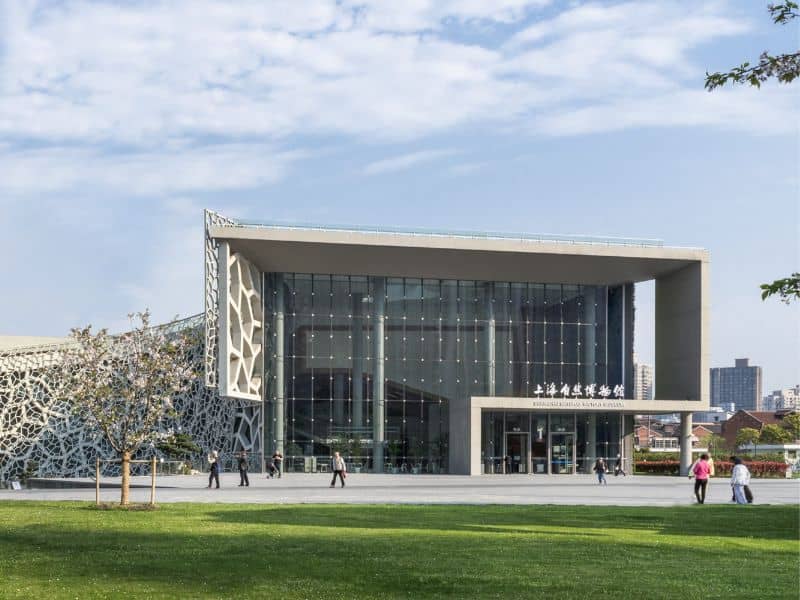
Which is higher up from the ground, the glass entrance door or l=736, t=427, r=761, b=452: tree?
the glass entrance door

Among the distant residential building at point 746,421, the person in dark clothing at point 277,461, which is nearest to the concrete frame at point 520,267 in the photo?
the person in dark clothing at point 277,461

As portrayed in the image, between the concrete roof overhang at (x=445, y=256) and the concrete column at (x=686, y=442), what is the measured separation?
322 inches

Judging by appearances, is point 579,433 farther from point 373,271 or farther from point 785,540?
point 785,540

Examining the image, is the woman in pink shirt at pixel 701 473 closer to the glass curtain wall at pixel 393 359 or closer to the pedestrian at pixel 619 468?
the pedestrian at pixel 619 468

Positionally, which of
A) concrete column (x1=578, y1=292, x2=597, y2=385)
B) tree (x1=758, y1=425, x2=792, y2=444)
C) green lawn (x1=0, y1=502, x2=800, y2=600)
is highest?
concrete column (x1=578, y1=292, x2=597, y2=385)

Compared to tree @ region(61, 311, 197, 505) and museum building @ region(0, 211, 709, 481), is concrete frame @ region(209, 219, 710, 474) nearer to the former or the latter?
museum building @ region(0, 211, 709, 481)

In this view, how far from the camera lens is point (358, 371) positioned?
59.5m

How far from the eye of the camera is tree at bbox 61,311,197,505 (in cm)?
2678

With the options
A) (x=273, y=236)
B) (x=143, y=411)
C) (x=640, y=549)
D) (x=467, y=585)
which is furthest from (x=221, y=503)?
(x=273, y=236)

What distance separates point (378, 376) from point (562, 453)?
439 inches

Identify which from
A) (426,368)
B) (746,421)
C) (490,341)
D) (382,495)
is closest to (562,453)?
(490,341)

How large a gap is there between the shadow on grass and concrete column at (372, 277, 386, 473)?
32.3m

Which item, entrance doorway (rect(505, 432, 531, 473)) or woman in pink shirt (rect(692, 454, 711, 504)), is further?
entrance doorway (rect(505, 432, 531, 473))

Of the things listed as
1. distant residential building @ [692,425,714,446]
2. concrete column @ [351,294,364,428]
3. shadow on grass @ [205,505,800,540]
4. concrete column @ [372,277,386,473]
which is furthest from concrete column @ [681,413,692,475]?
distant residential building @ [692,425,714,446]
